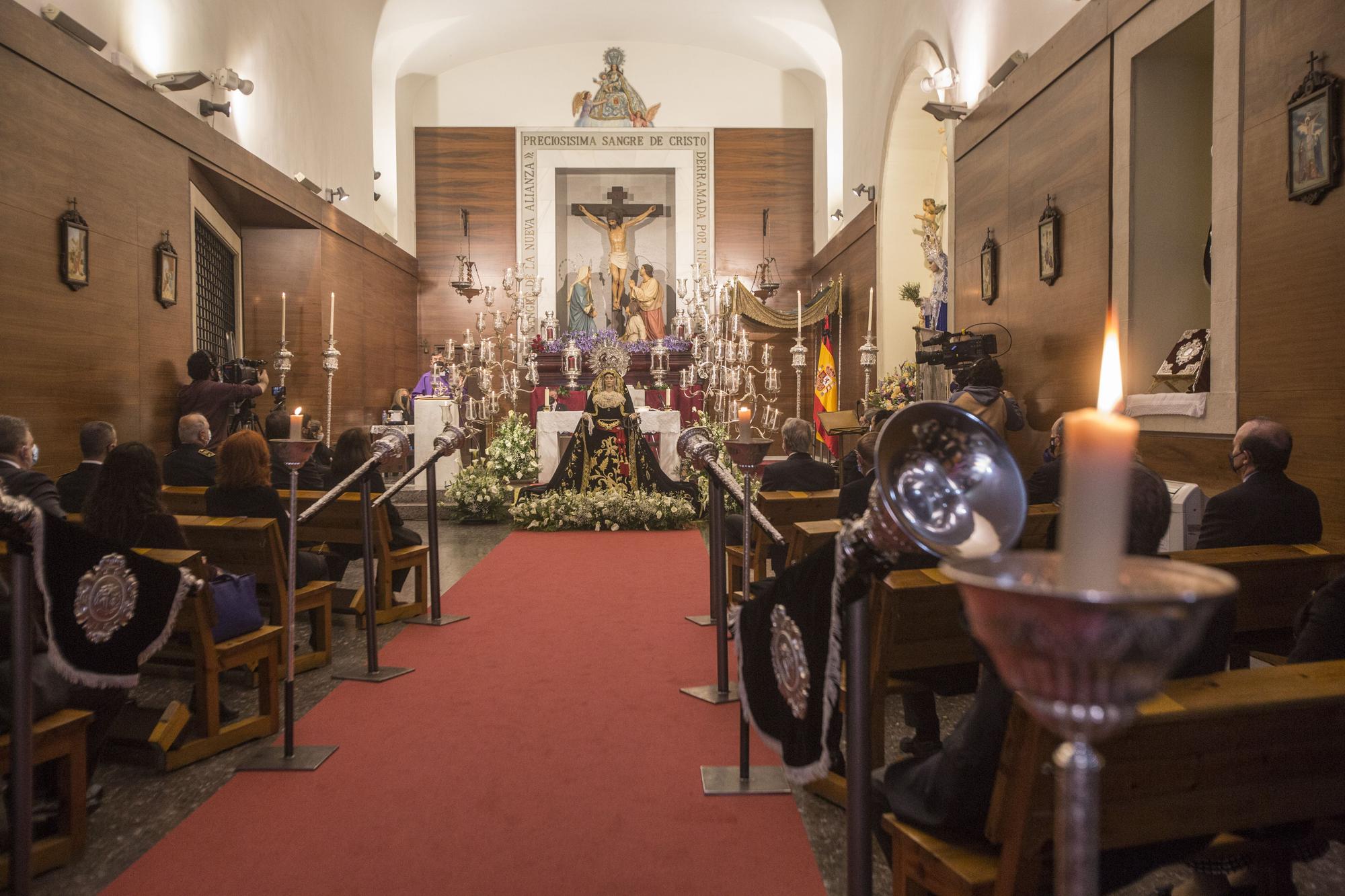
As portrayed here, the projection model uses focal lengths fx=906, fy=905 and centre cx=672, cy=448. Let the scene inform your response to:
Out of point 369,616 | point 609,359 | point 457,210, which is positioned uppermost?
point 457,210

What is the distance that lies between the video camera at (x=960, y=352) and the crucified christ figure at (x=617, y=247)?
977cm

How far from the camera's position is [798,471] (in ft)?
17.7

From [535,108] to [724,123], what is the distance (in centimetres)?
354

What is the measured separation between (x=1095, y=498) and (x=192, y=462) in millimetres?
5789

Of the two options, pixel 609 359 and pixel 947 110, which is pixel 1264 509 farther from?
pixel 609 359

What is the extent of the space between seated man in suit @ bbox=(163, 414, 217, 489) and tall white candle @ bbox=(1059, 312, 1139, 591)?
5680mm

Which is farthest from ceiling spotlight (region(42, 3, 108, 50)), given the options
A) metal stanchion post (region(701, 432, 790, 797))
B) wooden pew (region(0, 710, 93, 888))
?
metal stanchion post (region(701, 432, 790, 797))

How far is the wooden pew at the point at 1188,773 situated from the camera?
4.75 ft

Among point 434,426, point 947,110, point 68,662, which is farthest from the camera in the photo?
point 434,426

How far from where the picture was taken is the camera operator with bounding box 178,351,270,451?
25.0ft

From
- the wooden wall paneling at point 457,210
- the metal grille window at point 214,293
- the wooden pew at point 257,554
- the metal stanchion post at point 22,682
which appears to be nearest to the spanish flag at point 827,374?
the wooden wall paneling at point 457,210

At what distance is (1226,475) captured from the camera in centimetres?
496

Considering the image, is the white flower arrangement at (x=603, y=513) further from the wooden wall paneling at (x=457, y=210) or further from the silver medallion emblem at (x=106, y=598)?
the wooden wall paneling at (x=457, y=210)

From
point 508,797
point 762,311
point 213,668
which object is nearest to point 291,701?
point 213,668
